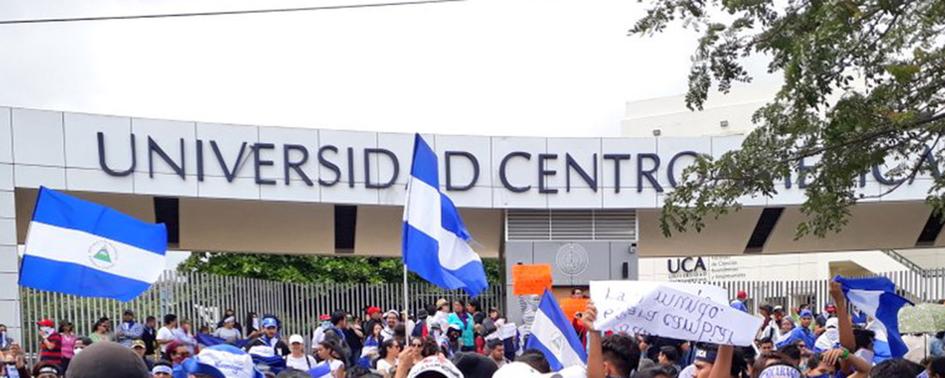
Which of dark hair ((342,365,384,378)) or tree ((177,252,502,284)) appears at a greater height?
dark hair ((342,365,384,378))

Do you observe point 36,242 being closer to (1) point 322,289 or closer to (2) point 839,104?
(2) point 839,104

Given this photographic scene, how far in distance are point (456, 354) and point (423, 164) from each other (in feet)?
12.5

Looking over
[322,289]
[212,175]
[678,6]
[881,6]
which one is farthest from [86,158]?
[881,6]

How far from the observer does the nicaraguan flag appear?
10.5m

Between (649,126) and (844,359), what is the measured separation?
2226 inches

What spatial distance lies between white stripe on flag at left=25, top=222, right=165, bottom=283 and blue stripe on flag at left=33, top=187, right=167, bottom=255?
0.05 meters

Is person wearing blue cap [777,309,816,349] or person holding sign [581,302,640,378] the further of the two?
person wearing blue cap [777,309,816,349]

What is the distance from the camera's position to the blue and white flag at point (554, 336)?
9.69 m

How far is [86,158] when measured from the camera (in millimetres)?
24156

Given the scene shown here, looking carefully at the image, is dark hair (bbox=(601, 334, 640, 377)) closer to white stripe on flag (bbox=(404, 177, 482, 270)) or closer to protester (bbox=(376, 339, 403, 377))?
white stripe on flag (bbox=(404, 177, 482, 270))

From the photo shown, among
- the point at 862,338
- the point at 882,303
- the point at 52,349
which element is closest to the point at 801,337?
the point at 882,303

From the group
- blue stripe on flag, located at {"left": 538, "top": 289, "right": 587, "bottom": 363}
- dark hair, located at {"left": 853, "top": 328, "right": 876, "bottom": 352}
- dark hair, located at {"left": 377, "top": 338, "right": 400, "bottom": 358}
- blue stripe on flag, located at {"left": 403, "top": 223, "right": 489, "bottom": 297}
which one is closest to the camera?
dark hair, located at {"left": 853, "top": 328, "right": 876, "bottom": 352}

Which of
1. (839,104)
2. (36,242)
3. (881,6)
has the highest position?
(881,6)

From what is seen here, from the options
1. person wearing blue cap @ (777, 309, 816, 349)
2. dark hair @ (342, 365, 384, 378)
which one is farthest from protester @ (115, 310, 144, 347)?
dark hair @ (342, 365, 384, 378)
